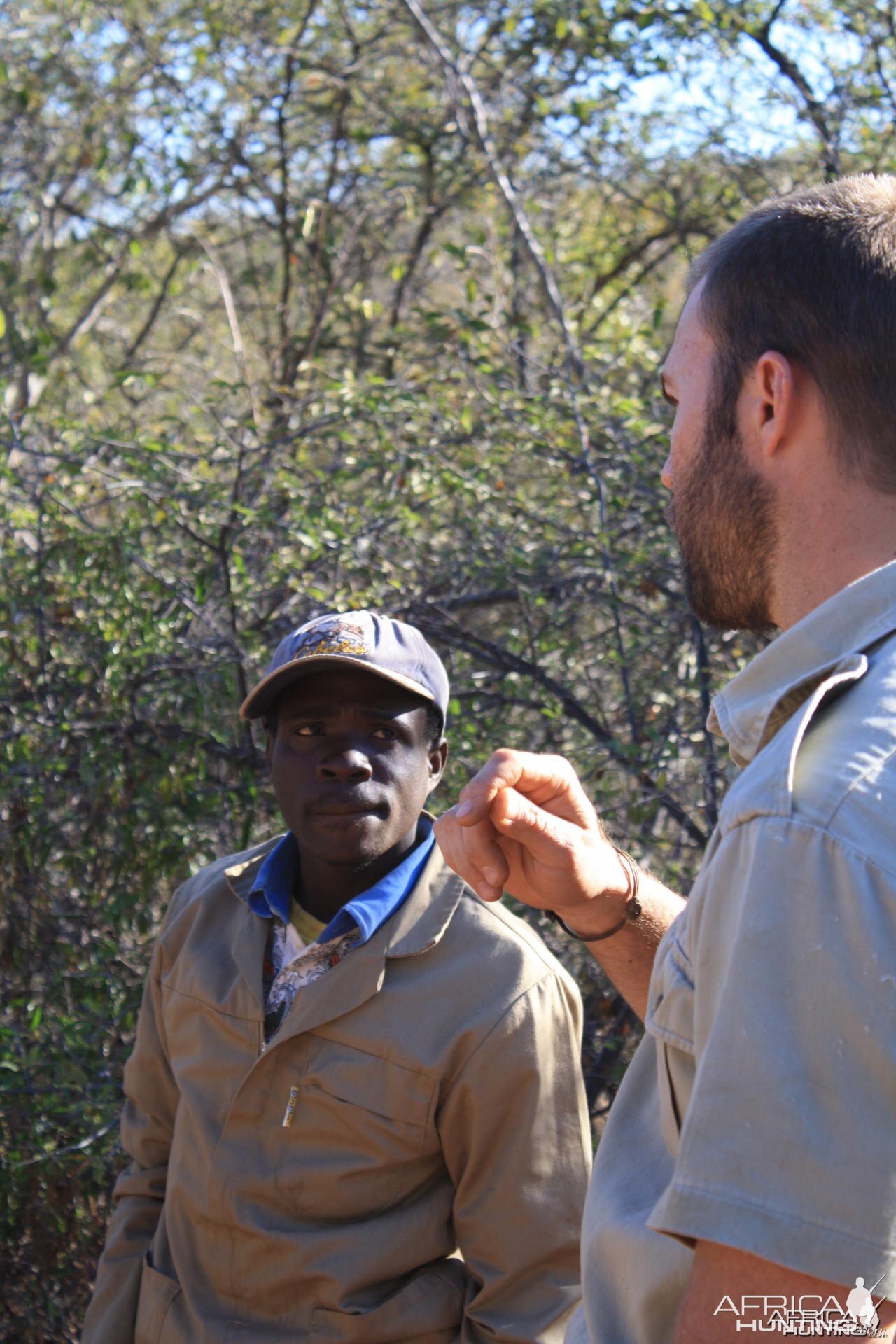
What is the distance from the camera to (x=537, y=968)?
1.95m

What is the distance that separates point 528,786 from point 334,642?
655 millimetres

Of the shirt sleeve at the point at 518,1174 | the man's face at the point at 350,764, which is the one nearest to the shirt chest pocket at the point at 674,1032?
the shirt sleeve at the point at 518,1174

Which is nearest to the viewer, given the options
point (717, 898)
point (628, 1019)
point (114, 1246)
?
point (717, 898)

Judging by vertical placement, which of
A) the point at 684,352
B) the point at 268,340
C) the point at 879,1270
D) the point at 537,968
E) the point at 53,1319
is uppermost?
the point at 268,340

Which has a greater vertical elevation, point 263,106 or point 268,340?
point 263,106

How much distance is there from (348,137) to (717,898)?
4895mm

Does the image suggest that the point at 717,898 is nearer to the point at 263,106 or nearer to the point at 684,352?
the point at 684,352

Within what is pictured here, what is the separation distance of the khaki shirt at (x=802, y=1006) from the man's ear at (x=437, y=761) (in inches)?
49.7

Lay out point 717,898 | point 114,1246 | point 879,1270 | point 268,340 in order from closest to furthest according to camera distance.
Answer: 1. point 879,1270
2. point 717,898
3. point 114,1246
4. point 268,340

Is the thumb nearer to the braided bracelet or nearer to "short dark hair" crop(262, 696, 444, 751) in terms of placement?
the braided bracelet

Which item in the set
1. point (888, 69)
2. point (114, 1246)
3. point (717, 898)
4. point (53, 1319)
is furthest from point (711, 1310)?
point (888, 69)

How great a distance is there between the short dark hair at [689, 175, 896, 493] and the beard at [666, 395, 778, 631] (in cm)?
5

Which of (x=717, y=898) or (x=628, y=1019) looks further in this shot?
(x=628, y=1019)

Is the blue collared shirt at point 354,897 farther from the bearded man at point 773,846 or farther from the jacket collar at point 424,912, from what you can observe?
the bearded man at point 773,846
